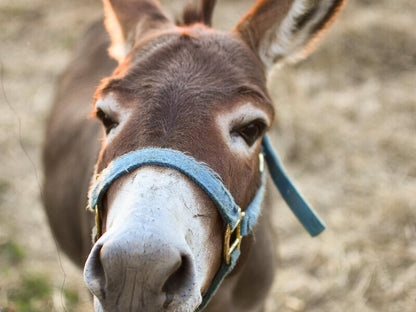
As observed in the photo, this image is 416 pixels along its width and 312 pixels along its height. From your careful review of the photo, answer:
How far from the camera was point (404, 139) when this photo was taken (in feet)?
17.2

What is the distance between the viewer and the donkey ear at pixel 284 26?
234 cm

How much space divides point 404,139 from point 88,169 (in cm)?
361

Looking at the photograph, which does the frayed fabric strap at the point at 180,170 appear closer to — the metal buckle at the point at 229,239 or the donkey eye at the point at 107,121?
the metal buckle at the point at 229,239

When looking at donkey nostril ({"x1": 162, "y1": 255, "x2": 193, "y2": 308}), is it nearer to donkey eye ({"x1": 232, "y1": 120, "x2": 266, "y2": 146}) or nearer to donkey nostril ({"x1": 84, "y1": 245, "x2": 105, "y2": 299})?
donkey nostril ({"x1": 84, "y1": 245, "x2": 105, "y2": 299})

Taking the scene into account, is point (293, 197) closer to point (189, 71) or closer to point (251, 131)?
point (251, 131)

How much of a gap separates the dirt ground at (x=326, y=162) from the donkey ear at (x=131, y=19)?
2.24 feet

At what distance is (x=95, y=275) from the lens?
1518mm

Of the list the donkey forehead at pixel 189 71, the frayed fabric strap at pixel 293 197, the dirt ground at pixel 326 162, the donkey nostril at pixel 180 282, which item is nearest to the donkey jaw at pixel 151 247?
the donkey nostril at pixel 180 282

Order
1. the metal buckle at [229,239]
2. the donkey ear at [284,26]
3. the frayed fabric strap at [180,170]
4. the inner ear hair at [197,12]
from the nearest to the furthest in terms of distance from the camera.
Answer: the frayed fabric strap at [180,170] → the metal buckle at [229,239] → the donkey ear at [284,26] → the inner ear hair at [197,12]

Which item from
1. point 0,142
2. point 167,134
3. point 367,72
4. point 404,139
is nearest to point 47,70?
point 0,142

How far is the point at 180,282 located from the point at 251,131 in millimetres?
768

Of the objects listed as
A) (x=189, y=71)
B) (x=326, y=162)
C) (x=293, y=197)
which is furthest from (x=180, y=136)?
(x=326, y=162)

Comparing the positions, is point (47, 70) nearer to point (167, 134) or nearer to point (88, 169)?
point (88, 169)

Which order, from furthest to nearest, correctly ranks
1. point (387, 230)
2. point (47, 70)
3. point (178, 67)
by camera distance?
point (47, 70)
point (387, 230)
point (178, 67)
